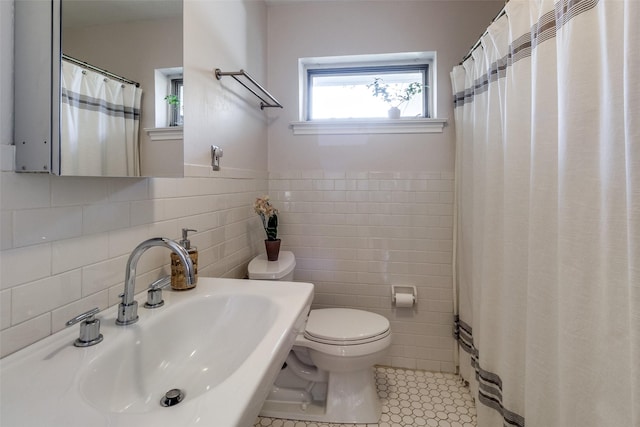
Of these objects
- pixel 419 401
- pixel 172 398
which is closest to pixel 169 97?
pixel 172 398

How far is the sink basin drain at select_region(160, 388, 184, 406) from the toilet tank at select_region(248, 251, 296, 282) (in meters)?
0.80

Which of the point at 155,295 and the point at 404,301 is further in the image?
the point at 404,301

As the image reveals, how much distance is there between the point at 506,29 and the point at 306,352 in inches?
72.7

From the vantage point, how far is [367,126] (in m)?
2.03

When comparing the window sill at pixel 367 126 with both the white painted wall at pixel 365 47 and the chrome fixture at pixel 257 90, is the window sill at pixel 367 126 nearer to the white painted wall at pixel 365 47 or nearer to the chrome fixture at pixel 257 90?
the white painted wall at pixel 365 47

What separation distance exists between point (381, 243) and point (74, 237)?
64.5 inches

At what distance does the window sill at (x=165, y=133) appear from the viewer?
0.98 m

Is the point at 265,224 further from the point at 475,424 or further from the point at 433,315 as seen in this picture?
the point at 475,424

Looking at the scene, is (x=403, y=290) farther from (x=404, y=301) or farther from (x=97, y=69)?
(x=97, y=69)

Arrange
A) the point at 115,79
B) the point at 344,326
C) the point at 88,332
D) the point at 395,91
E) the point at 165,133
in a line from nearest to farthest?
the point at 88,332, the point at 115,79, the point at 165,133, the point at 344,326, the point at 395,91

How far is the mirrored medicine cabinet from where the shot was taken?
0.66m

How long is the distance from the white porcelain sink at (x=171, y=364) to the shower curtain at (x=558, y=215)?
0.77m

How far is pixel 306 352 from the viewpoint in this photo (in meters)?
1.76

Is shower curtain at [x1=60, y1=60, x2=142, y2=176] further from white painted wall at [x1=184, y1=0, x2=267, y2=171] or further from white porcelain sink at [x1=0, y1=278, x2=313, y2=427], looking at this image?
white porcelain sink at [x1=0, y1=278, x2=313, y2=427]
